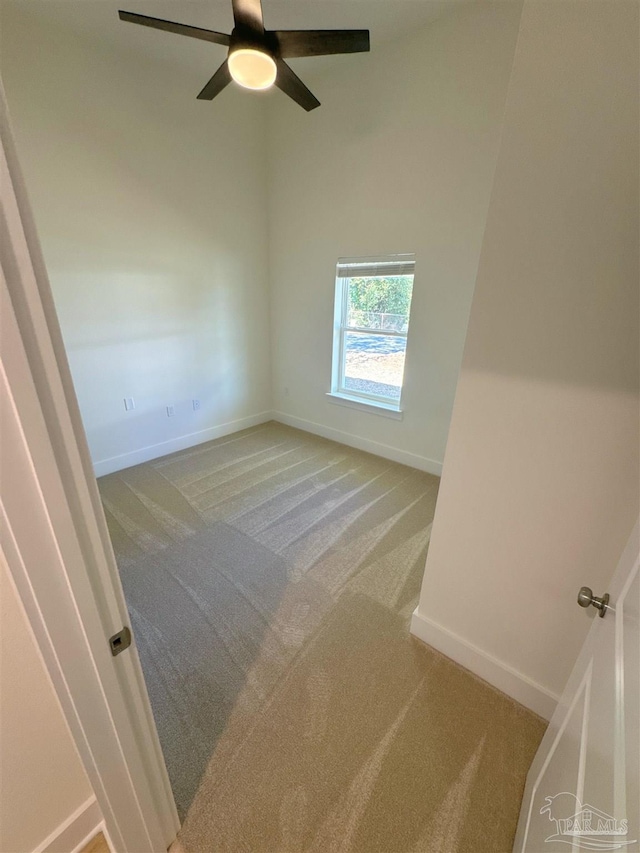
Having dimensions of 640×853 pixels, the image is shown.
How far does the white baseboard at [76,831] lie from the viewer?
91 centimetres

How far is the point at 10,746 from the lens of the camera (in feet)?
2.55

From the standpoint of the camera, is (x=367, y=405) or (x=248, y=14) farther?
(x=367, y=405)

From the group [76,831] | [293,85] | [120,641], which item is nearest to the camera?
[120,641]

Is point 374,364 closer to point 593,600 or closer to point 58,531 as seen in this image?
point 593,600

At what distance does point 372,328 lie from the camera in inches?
130

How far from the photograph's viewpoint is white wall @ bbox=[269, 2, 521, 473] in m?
2.29

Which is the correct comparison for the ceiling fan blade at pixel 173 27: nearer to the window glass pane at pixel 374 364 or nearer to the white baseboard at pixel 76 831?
the window glass pane at pixel 374 364

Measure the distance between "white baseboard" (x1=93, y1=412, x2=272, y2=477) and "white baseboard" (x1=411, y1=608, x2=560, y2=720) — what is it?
2.68 meters

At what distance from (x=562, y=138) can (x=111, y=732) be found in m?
1.79

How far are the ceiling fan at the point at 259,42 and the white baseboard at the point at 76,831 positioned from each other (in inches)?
114

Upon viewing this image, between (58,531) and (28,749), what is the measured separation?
69cm

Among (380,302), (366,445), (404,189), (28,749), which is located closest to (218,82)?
(404,189)

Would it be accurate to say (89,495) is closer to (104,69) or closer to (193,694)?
(193,694)

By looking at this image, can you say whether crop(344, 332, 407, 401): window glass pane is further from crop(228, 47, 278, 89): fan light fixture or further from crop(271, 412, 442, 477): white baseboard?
crop(228, 47, 278, 89): fan light fixture
